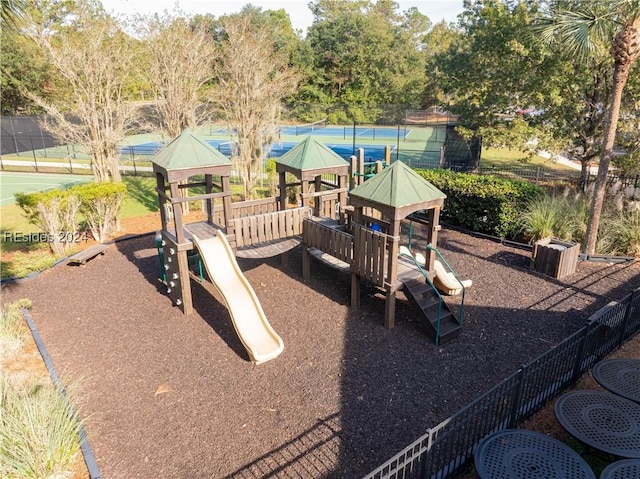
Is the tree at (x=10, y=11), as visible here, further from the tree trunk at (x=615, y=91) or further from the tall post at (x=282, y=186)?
the tree trunk at (x=615, y=91)

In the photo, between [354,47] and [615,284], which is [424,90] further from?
[615,284]

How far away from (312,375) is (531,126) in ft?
43.9

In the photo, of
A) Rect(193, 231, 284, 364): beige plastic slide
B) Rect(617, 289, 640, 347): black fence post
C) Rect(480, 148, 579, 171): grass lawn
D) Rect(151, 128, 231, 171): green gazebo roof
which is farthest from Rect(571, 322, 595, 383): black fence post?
Rect(480, 148, 579, 171): grass lawn

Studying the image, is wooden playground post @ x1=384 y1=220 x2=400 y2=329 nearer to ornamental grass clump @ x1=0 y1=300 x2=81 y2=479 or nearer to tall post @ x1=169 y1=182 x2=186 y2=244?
tall post @ x1=169 y1=182 x2=186 y2=244

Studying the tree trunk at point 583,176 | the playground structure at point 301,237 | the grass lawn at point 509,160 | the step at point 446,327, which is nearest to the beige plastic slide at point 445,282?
the playground structure at point 301,237

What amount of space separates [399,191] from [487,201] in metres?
6.12

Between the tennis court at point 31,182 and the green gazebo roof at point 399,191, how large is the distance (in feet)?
54.9

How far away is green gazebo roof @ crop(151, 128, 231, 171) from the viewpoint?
8.39 meters

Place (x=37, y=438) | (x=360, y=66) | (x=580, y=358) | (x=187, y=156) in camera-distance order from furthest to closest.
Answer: (x=360, y=66), (x=187, y=156), (x=580, y=358), (x=37, y=438)

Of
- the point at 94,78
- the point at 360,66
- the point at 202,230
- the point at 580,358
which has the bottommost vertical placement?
the point at 580,358

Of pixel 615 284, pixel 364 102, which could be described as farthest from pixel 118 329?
pixel 364 102

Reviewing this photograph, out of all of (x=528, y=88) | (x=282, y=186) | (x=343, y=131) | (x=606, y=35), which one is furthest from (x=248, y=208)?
(x=343, y=131)

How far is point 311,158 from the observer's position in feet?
33.1

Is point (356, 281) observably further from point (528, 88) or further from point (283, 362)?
point (528, 88)
